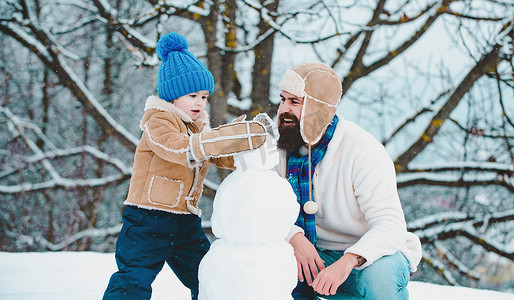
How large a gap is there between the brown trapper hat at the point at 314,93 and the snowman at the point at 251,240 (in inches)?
25.8

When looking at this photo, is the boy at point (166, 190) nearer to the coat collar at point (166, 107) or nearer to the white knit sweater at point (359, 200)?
the coat collar at point (166, 107)

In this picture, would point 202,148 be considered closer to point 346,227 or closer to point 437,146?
point 346,227

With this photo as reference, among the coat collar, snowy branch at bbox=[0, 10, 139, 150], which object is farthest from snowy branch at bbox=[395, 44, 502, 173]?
the coat collar

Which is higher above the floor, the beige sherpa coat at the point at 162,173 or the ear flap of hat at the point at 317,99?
the ear flap of hat at the point at 317,99

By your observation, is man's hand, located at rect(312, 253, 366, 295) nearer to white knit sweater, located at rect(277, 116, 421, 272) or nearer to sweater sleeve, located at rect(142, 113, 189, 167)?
white knit sweater, located at rect(277, 116, 421, 272)

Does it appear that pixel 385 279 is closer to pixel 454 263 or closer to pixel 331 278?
pixel 331 278

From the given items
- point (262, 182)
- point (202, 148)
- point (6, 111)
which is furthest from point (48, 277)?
point (6, 111)

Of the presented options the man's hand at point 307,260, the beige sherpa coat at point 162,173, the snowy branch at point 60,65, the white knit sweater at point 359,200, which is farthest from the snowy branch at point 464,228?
the beige sherpa coat at point 162,173

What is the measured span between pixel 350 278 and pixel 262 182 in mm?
898

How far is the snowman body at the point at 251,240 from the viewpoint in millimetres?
1288

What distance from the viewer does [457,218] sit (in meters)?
6.04

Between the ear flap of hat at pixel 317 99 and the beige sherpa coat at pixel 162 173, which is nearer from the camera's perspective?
the beige sherpa coat at pixel 162 173

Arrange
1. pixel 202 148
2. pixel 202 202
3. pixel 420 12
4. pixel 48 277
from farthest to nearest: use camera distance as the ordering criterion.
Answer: pixel 202 202 → pixel 420 12 → pixel 48 277 → pixel 202 148

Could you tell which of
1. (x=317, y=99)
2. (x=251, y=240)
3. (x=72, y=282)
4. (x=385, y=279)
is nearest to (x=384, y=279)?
(x=385, y=279)
